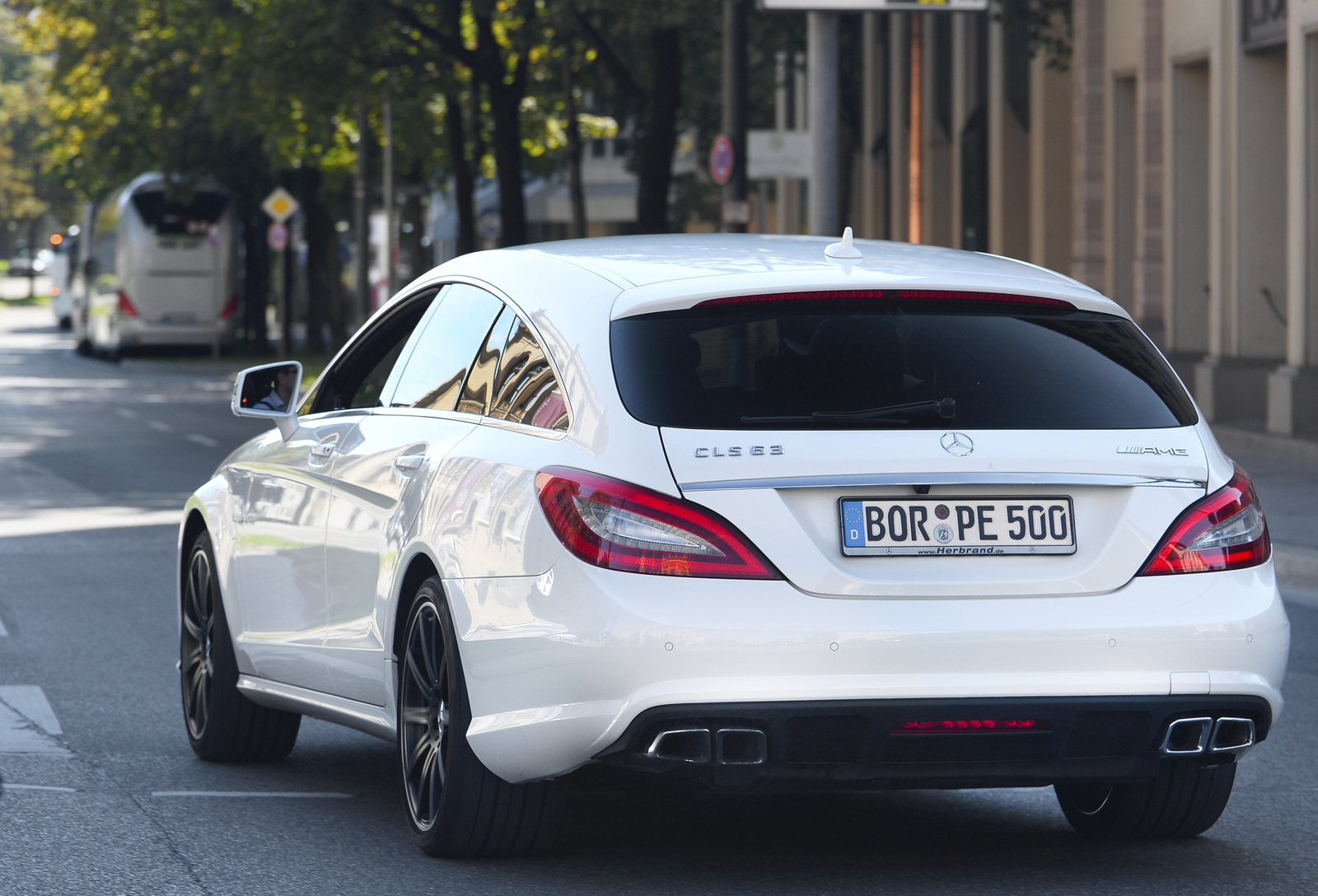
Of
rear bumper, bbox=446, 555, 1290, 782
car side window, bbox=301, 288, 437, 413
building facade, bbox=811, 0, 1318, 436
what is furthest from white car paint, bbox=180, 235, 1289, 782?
building facade, bbox=811, 0, 1318, 436

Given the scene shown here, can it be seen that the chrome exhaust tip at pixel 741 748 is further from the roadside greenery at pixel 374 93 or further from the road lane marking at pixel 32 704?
the roadside greenery at pixel 374 93

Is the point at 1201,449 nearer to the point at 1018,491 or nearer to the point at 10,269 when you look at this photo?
the point at 1018,491

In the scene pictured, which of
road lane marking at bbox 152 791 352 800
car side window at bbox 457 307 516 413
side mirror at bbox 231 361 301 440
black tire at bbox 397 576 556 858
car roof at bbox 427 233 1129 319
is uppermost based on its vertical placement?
car roof at bbox 427 233 1129 319

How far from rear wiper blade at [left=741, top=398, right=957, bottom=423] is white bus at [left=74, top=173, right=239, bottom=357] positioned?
45669 mm

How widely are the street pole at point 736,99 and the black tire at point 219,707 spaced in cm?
1600

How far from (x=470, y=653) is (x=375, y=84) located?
29440 mm

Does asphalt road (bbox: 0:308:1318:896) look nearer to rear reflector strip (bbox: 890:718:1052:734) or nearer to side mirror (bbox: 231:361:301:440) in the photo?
rear reflector strip (bbox: 890:718:1052:734)

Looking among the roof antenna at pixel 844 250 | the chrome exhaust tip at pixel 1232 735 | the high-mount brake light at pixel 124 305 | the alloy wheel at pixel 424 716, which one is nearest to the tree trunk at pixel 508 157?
the high-mount brake light at pixel 124 305

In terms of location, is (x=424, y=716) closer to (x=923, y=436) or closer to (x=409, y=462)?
(x=409, y=462)

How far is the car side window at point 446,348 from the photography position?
592 cm

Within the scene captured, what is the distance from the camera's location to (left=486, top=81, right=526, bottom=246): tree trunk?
3203 cm

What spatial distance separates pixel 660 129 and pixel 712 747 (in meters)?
23.5

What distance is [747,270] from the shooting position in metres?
5.46

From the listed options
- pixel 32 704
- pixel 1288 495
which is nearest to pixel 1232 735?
pixel 32 704
